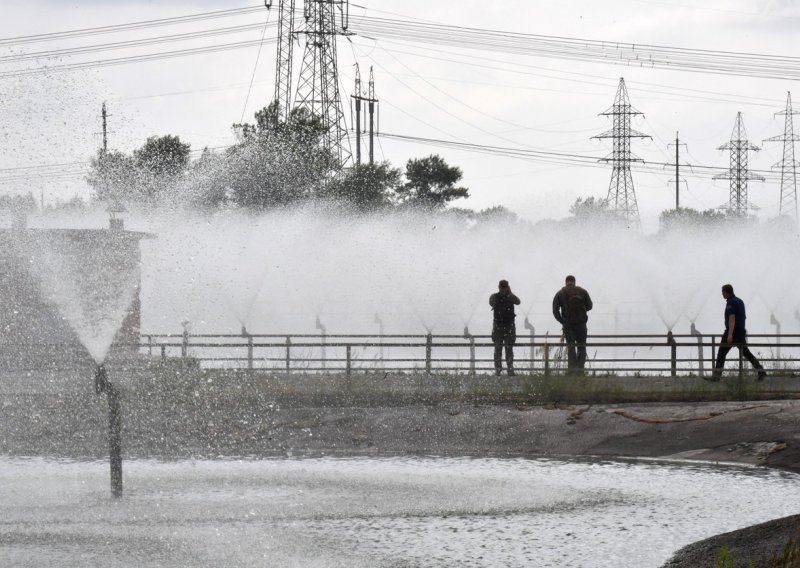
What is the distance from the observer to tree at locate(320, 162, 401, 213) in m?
57.8

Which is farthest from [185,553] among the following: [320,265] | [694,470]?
[320,265]

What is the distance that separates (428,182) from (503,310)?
2406 inches

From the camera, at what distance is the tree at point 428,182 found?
85875mm

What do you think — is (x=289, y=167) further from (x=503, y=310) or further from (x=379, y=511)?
(x=379, y=511)

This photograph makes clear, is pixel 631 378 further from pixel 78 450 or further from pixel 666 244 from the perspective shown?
pixel 666 244

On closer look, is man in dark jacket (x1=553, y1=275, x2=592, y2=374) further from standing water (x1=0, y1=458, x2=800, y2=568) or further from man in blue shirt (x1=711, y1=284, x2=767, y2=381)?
standing water (x1=0, y1=458, x2=800, y2=568)

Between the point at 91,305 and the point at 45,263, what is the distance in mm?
1914

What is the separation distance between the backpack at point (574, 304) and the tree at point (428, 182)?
60.5m

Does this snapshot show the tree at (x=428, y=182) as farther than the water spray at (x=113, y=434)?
Yes

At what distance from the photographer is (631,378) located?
2517 cm

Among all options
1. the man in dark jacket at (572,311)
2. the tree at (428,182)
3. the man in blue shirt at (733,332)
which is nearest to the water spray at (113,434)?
the man in dark jacket at (572,311)

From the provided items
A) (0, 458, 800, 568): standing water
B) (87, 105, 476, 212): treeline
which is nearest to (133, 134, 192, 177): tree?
(87, 105, 476, 212): treeline

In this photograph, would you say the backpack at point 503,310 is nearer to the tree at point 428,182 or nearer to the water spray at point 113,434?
the water spray at point 113,434

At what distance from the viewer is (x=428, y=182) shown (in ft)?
284
